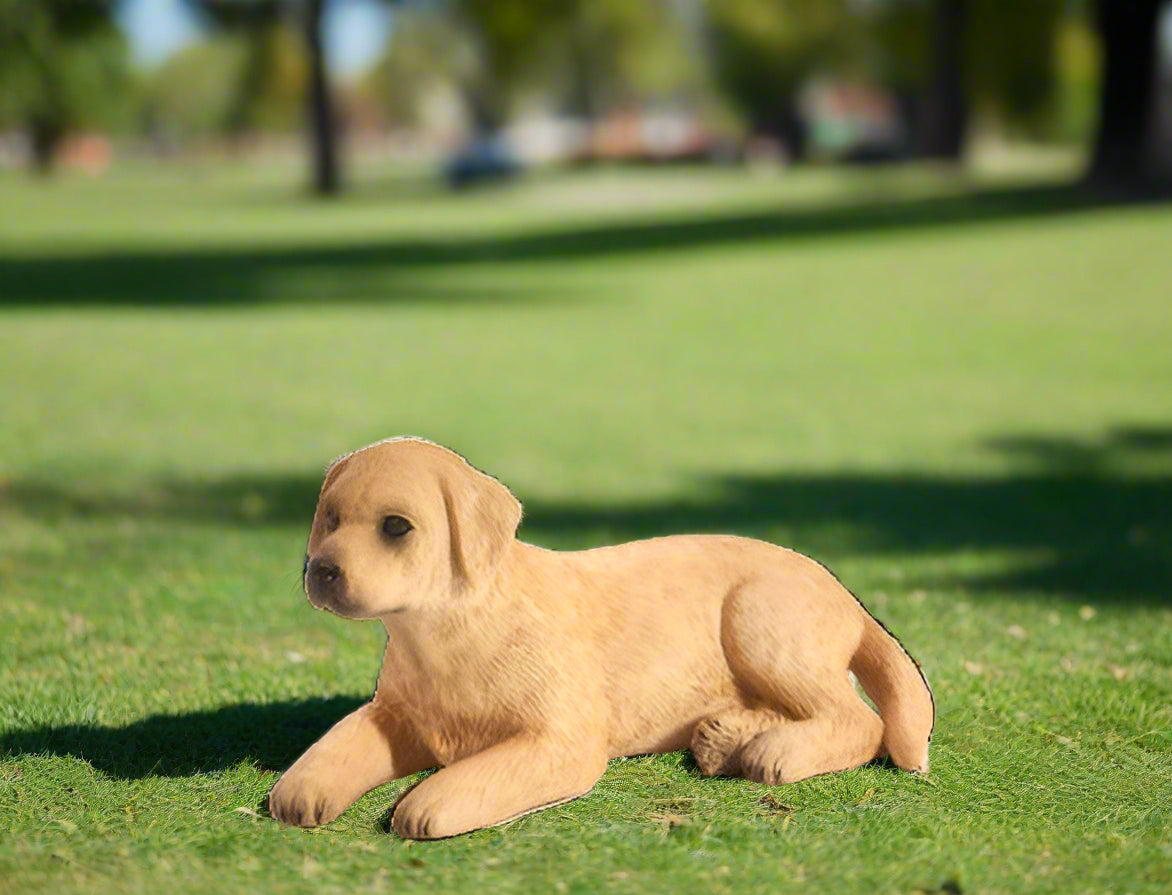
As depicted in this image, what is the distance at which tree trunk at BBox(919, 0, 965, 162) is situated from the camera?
38719mm

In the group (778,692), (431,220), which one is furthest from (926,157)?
(778,692)

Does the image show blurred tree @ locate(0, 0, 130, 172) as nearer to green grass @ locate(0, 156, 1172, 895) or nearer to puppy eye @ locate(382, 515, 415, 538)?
green grass @ locate(0, 156, 1172, 895)

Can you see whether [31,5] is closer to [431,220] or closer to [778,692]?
[431,220]

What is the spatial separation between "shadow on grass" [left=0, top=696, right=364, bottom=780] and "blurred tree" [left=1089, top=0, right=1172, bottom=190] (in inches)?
1075

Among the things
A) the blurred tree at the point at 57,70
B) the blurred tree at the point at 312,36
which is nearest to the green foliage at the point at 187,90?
the blurred tree at the point at 57,70

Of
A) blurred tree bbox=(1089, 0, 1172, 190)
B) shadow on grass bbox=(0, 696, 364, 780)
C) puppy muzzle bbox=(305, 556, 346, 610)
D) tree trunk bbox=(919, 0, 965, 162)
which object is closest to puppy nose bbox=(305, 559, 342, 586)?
puppy muzzle bbox=(305, 556, 346, 610)

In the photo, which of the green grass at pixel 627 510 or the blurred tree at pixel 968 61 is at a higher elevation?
the blurred tree at pixel 968 61

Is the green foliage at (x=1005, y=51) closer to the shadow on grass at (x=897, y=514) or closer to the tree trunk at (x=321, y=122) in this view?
the tree trunk at (x=321, y=122)

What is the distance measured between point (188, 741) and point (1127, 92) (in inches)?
1120

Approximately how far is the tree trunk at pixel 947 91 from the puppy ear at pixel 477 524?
37.3 meters

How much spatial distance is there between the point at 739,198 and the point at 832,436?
27.9 metres

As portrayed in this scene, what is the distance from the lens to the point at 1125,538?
788 centimetres

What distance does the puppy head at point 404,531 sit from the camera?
3.62 meters

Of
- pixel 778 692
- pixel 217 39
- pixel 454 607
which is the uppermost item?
pixel 217 39
